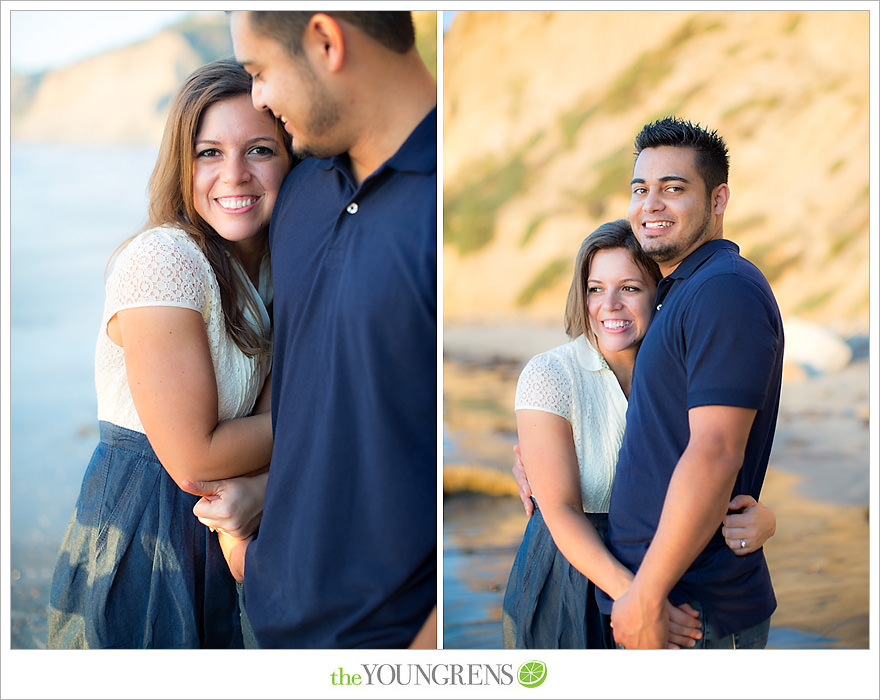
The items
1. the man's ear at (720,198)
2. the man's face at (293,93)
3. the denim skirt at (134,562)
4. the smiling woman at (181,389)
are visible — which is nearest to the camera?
the man's face at (293,93)

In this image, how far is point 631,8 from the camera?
2.49 m

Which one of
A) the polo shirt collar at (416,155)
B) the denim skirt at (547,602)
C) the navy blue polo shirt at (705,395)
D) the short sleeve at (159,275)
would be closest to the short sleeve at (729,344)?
the navy blue polo shirt at (705,395)

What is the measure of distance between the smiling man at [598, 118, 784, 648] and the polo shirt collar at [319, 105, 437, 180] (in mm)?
577

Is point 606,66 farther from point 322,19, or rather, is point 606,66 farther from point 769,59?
point 322,19

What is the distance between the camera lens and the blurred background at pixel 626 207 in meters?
2.48

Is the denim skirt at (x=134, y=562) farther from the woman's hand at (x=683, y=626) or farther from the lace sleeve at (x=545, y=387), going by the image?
the woman's hand at (x=683, y=626)

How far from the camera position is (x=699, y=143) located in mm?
2455

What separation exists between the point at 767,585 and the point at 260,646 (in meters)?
1.43

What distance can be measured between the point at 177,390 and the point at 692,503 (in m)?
1.35

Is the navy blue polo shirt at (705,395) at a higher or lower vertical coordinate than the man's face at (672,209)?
lower

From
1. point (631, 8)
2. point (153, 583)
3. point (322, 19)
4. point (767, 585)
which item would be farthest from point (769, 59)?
point (153, 583)

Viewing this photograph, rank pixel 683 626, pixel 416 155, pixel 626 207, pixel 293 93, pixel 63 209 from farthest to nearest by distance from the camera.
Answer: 1. pixel 63 209
2. pixel 626 207
3. pixel 683 626
4. pixel 416 155
5. pixel 293 93

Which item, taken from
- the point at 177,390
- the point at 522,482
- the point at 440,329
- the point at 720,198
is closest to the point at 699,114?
the point at 720,198

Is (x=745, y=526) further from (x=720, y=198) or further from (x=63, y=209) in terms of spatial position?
(x=63, y=209)
